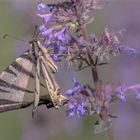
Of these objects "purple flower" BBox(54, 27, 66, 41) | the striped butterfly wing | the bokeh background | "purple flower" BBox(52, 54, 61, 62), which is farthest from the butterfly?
the bokeh background

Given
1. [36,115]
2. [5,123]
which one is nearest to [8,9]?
[5,123]

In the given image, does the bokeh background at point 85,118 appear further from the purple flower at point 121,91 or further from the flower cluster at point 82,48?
the flower cluster at point 82,48

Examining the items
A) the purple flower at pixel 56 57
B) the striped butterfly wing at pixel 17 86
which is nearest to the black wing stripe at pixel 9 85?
the striped butterfly wing at pixel 17 86

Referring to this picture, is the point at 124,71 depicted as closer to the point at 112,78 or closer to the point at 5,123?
the point at 112,78

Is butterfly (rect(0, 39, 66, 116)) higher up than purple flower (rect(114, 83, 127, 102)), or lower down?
higher up

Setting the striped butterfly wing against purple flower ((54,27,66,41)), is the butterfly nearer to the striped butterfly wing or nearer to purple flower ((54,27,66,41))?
the striped butterfly wing

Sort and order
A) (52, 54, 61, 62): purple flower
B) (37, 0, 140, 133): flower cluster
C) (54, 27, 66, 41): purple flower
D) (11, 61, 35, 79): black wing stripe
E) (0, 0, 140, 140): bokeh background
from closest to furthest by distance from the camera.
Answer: (37, 0, 140, 133): flower cluster < (54, 27, 66, 41): purple flower < (52, 54, 61, 62): purple flower < (11, 61, 35, 79): black wing stripe < (0, 0, 140, 140): bokeh background

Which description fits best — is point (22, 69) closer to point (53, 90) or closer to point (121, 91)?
point (53, 90)

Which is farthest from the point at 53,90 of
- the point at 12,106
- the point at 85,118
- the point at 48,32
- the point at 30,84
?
the point at 85,118
